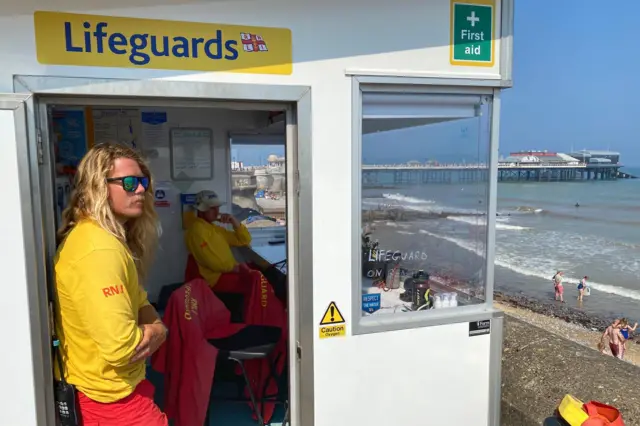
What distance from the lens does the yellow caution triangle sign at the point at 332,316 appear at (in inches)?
88.2

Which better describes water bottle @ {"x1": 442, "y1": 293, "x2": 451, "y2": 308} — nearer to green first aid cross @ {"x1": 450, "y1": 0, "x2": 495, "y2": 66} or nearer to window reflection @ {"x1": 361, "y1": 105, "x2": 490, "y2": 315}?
window reflection @ {"x1": 361, "y1": 105, "x2": 490, "y2": 315}

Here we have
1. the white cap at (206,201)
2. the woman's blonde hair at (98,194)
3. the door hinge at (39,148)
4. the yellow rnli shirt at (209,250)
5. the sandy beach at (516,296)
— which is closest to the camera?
the woman's blonde hair at (98,194)

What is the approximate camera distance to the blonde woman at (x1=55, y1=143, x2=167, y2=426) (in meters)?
1.56

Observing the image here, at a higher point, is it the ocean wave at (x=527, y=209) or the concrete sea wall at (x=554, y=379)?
the concrete sea wall at (x=554, y=379)

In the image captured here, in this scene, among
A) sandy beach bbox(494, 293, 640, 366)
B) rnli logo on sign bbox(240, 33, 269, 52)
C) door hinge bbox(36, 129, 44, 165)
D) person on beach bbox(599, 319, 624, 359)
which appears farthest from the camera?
sandy beach bbox(494, 293, 640, 366)

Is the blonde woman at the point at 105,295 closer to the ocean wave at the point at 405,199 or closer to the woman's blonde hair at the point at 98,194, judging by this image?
the woman's blonde hair at the point at 98,194

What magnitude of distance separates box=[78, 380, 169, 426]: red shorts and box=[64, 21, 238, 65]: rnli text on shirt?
1235 millimetres

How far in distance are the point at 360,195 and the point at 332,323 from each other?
597 millimetres

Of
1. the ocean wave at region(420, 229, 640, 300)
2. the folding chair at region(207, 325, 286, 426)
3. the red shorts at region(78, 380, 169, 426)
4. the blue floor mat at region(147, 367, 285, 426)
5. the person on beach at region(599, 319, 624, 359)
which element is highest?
the red shorts at region(78, 380, 169, 426)

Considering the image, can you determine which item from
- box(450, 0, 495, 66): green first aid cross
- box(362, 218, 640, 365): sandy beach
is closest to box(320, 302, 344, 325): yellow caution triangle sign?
box(362, 218, 640, 365): sandy beach

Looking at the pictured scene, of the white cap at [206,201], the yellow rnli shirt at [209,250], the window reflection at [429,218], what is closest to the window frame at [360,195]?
the window reflection at [429,218]

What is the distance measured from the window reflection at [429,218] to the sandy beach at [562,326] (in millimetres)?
10578

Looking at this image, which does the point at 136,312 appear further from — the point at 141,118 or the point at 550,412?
the point at 141,118

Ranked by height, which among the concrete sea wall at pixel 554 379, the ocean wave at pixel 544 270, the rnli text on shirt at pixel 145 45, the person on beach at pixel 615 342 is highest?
the rnli text on shirt at pixel 145 45
